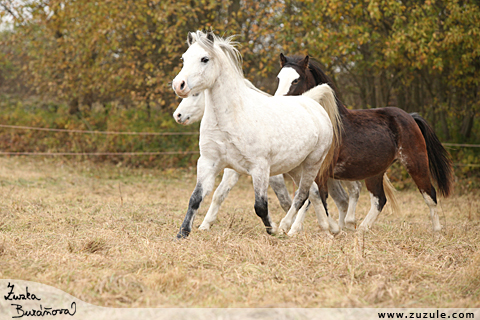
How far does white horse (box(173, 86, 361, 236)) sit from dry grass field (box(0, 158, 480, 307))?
319 mm

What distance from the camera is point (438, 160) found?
584 centimetres

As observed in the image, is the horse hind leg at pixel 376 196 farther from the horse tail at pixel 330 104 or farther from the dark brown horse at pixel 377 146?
the horse tail at pixel 330 104

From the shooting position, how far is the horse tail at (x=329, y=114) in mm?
4836

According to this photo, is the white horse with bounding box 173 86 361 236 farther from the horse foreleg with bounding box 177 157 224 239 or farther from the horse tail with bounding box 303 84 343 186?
the horse foreleg with bounding box 177 157 224 239

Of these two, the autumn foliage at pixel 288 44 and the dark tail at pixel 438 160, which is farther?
the autumn foliage at pixel 288 44

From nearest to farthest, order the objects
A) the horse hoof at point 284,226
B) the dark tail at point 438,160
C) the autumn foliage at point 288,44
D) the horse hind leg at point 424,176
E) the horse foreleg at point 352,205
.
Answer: the horse hoof at point 284,226
the horse hind leg at point 424,176
the horse foreleg at point 352,205
the dark tail at point 438,160
the autumn foliage at point 288,44

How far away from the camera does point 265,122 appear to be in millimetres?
3986

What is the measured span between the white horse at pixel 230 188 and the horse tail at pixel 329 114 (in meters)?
0.11

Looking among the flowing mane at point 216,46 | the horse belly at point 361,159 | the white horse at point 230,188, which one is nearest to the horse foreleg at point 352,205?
the white horse at point 230,188

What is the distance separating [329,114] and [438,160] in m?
1.81

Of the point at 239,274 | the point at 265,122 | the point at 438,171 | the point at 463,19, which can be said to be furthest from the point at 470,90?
the point at 239,274

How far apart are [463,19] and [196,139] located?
6174 millimetres
